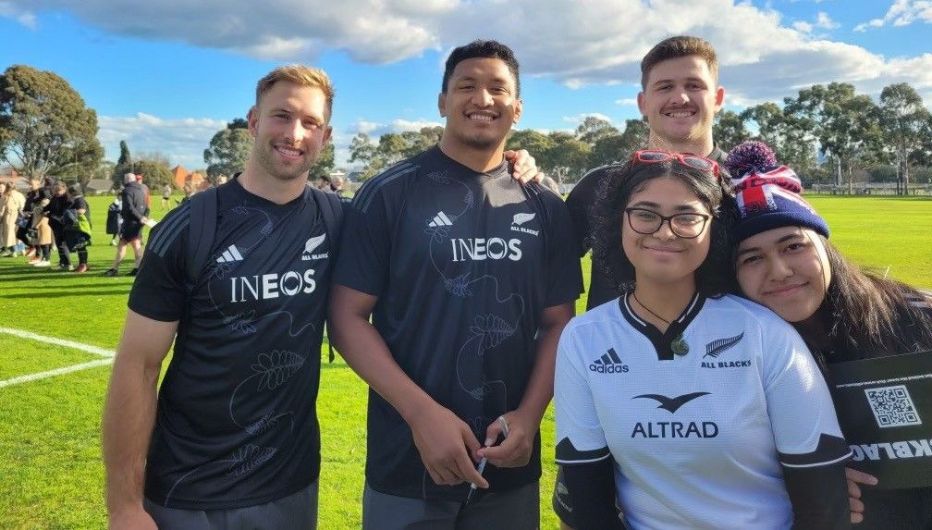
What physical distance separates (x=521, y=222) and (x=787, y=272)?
1.08 meters

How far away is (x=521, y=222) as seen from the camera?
278 cm

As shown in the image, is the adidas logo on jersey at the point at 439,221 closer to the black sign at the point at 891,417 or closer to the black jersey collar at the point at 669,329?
the black jersey collar at the point at 669,329

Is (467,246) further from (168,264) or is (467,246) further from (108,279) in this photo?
(108,279)

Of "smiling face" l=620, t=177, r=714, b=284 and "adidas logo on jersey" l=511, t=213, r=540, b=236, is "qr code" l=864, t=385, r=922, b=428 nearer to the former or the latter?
"smiling face" l=620, t=177, r=714, b=284

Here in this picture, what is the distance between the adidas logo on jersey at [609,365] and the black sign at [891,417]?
71 cm

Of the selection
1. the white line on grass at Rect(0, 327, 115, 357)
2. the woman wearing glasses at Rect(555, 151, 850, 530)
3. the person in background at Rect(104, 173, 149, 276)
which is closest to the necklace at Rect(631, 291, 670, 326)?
the woman wearing glasses at Rect(555, 151, 850, 530)

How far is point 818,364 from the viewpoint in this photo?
6.62ft

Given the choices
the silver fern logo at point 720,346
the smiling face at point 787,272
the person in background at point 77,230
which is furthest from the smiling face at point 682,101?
the person in background at point 77,230

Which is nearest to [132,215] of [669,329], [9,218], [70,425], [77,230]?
[77,230]

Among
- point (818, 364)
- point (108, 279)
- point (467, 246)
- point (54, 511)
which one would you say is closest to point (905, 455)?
point (818, 364)

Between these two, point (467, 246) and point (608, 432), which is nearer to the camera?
point (608, 432)

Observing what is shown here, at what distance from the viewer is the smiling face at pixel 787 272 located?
2.08 meters

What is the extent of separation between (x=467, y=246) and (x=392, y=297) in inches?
14.8

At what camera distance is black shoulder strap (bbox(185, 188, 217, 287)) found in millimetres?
2480
